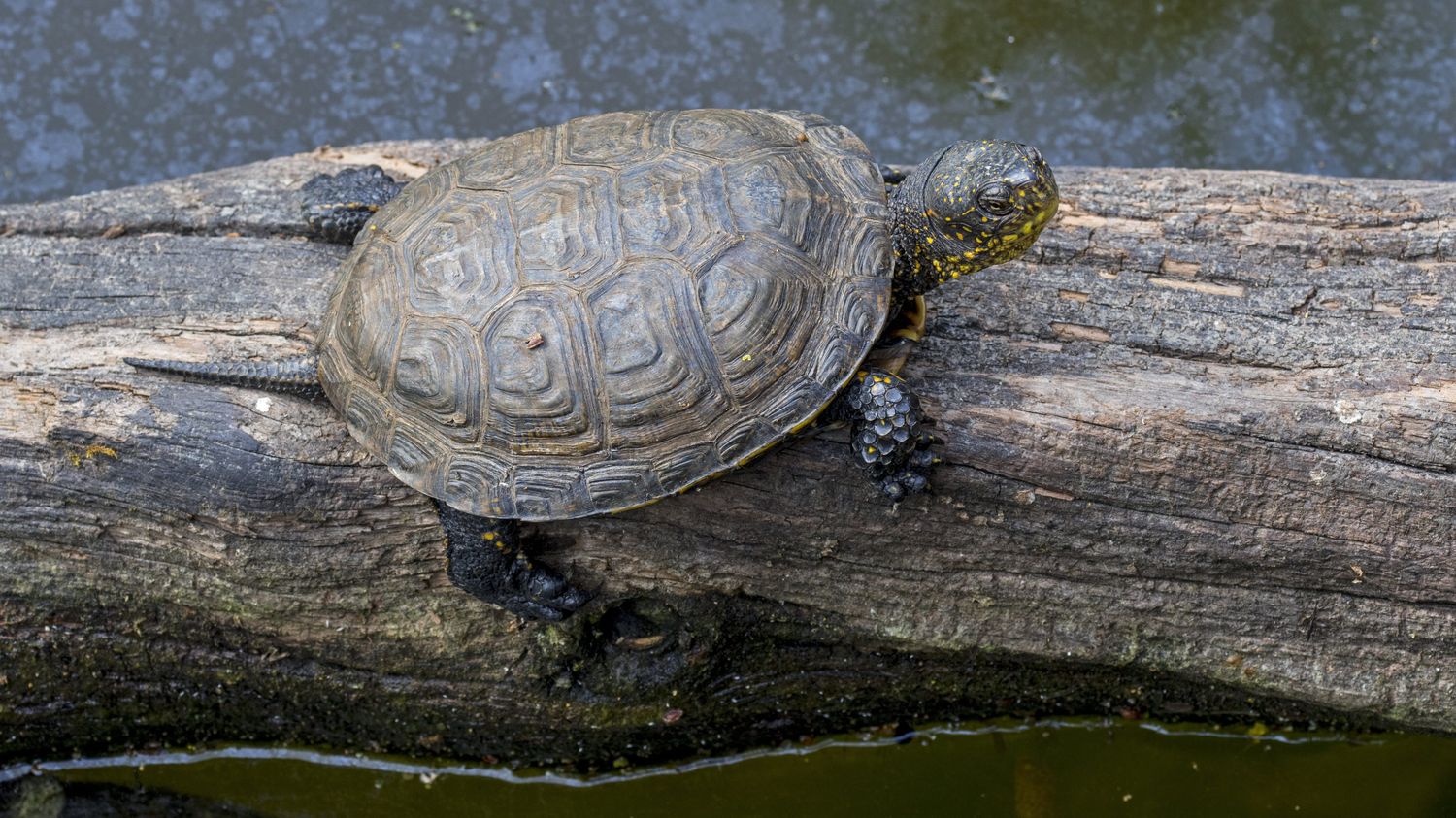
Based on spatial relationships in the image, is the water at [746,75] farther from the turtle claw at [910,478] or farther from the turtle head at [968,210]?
the turtle claw at [910,478]

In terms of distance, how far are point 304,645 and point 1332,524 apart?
8.66 ft

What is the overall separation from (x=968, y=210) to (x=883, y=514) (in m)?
0.77

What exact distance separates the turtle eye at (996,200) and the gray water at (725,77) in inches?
62.6

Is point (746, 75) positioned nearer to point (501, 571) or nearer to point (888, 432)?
point (888, 432)

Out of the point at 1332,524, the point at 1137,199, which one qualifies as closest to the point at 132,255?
the point at 1137,199

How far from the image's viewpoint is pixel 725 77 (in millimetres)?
4301

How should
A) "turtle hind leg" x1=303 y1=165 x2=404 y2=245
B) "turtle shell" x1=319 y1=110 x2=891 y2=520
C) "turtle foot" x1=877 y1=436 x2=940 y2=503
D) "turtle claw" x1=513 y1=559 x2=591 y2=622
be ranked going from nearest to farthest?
"turtle shell" x1=319 y1=110 x2=891 y2=520 → "turtle foot" x1=877 y1=436 x2=940 y2=503 → "turtle claw" x1=513 y1=559 x2=591 y2=622 → "turtle hind leg" x1=303 y1=165 x2=404 y2=245

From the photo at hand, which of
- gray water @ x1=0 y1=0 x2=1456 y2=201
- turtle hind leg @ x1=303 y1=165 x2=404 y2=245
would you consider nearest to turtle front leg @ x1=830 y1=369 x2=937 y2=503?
turtle hind leg @ x1=303 y1=165 x2=404 y2=245

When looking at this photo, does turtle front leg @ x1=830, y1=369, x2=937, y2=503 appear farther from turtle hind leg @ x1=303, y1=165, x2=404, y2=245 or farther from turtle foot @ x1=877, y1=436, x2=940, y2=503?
turtle hind leg @ x1=303, y1=165, x2=404, y2=245

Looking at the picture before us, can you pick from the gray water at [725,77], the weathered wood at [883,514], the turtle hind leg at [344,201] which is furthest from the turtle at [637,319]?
the gray water at [725,77]

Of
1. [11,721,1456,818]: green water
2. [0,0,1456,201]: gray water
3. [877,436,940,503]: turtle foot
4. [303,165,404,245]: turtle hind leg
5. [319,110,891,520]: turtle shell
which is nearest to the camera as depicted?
[319,110,891,520]: turtle shell

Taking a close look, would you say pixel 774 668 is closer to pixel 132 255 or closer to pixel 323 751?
pixel 323 751

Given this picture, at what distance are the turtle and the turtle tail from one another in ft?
0.30

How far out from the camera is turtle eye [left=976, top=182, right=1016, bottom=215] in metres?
2.67
